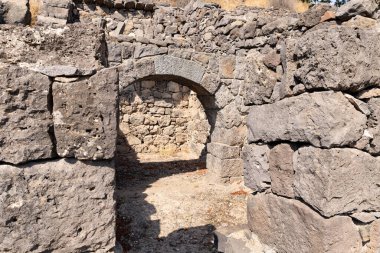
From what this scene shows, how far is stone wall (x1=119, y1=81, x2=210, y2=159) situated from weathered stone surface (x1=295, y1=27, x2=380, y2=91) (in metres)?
7.61

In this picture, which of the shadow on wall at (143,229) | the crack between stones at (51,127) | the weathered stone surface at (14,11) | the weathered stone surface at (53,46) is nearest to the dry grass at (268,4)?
the shadow on wall at (143,229)

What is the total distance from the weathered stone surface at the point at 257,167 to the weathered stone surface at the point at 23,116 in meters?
1.62

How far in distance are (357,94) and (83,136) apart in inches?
69.4

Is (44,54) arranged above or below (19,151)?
above

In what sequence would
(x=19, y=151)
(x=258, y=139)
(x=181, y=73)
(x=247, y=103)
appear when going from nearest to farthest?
(x=19, y=151) → (x=258, y=139) → (x=247, y=103) → (x=181, y=73)

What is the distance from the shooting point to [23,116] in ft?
5.51

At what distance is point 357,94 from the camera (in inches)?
74.4

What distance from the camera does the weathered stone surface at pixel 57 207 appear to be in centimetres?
171

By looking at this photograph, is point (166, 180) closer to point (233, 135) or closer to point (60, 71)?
point (233, 135)

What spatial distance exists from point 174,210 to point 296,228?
3112mm

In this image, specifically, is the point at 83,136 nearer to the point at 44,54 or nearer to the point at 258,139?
the point at 44,54

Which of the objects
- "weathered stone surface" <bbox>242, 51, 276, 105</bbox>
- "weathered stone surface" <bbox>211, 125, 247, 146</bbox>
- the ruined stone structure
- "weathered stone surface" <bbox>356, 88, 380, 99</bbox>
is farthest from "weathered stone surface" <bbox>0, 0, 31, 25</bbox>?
"weathered stone surface" <bbox>211, 125, 247, 146</bbox>

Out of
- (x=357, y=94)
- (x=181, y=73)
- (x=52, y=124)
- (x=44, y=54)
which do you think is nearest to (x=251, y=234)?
(x=357, y=94)

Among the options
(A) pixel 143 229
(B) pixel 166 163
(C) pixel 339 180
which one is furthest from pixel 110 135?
(B) pixel 166 163
